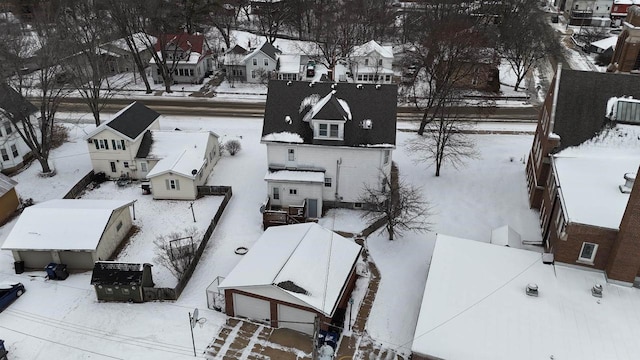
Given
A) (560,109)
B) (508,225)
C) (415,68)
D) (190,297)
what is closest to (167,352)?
(190,297)

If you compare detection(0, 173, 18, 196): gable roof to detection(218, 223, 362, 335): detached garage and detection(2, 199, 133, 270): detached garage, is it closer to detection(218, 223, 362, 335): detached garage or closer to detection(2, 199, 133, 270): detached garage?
detection(2, 199, 133, 270): detached garage

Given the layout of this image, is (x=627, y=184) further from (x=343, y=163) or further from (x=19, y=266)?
(x=19, y=266)

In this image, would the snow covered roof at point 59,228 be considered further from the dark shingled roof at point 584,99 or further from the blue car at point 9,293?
the dark shingled roof at point 584,99

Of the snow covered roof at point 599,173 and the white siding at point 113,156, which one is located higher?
the snow covered roof at point 599,173

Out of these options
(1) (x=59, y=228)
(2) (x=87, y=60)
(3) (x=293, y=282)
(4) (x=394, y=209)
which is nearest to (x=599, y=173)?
(4) (x=394, y=209)

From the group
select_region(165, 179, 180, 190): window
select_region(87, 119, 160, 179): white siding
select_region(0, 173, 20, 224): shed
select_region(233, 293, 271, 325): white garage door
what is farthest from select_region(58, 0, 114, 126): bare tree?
select_region(233, 293, 271, 325): white garage door

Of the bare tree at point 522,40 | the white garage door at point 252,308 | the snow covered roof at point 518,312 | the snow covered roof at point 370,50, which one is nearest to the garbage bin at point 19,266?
the white garage door at point 252,308
